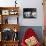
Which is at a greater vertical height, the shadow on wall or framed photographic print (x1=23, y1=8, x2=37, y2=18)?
framed photographic print (x1=23, y1=8, x2=37, y2=18)

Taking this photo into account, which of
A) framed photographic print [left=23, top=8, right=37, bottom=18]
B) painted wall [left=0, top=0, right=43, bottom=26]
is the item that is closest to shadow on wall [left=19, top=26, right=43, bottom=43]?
painted wall [left=0, top=0, right=43, bottom=26]

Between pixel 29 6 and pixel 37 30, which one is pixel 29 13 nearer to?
pixel 29 6

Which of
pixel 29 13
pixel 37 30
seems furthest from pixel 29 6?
pixel 37 30

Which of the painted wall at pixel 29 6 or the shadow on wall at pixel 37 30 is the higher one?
the painted wall at pixel 29 6

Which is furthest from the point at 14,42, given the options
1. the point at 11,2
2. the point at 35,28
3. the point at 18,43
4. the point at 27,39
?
the point at 11,2

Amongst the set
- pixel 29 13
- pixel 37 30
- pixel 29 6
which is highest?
pixel 29 6

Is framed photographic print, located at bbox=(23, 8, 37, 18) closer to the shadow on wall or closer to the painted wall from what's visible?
the painted wall

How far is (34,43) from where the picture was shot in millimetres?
4469

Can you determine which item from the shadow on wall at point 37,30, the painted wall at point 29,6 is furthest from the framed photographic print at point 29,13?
the shadow on wall at point 37,30

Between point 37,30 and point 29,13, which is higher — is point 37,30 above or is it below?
below

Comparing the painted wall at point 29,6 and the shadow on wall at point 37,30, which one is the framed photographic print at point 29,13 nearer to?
the painted wall at point 29,6

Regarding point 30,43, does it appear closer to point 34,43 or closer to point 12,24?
point 34,43

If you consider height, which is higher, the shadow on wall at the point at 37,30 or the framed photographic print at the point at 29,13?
the framed photographic print at the point at 29,13

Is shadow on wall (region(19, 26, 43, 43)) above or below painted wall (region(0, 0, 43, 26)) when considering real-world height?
below
